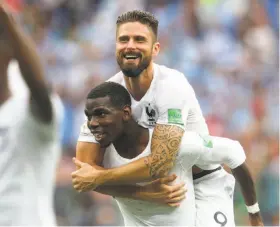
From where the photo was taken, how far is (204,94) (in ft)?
31.8

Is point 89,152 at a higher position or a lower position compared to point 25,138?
higher

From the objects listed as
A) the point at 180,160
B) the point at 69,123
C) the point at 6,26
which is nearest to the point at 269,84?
the point at 69,123

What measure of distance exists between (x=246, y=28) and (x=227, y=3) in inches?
21.4

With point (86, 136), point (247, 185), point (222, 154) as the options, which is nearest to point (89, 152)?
point (86, 136)

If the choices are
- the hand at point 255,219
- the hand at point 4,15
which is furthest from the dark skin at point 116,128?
the hand at point 4,15

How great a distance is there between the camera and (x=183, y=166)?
4.73 m

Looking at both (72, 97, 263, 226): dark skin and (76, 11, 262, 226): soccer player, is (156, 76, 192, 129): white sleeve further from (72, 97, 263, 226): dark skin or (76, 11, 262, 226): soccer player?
(72, 97, 263, 226): dark skin

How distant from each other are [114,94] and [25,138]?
6.14 ft

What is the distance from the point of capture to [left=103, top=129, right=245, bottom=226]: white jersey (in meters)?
4.63

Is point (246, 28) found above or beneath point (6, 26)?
above

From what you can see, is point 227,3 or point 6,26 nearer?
point 6,26

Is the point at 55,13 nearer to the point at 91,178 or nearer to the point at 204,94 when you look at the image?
the point at 204,94

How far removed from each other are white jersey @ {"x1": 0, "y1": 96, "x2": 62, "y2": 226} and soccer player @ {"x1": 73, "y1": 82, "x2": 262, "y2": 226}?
1.62 m

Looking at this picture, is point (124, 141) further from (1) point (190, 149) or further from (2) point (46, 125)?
(2) point (46, 125)
